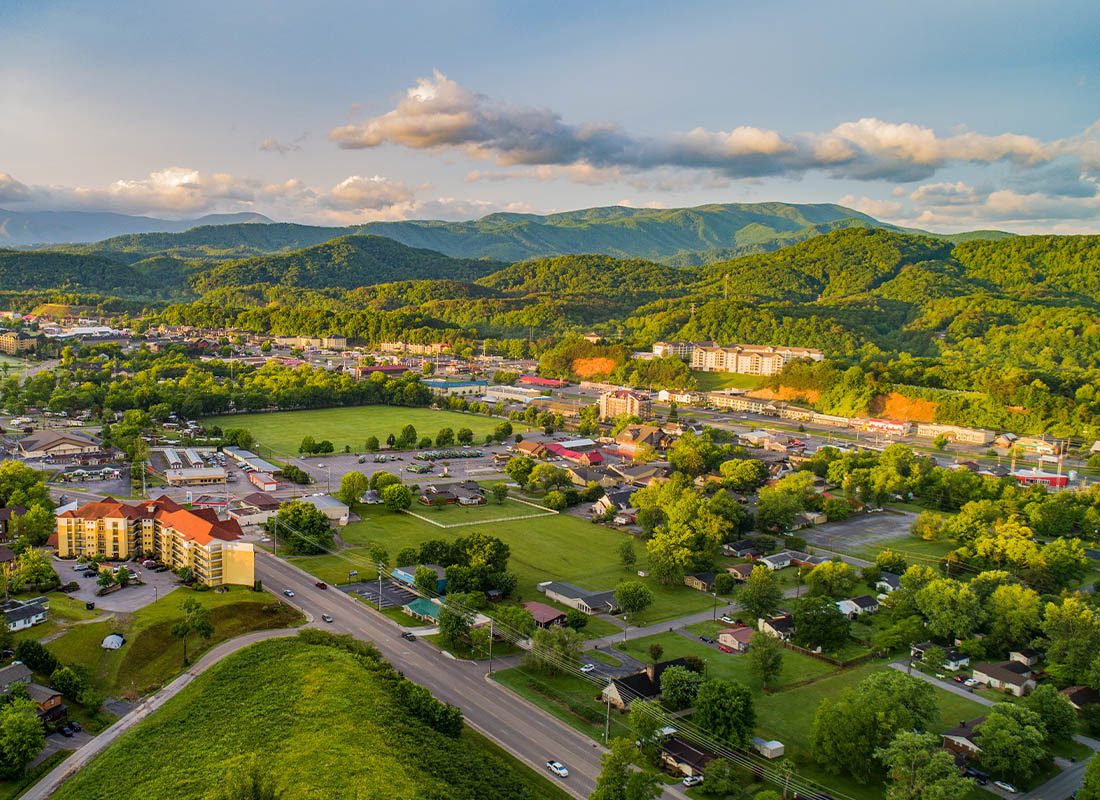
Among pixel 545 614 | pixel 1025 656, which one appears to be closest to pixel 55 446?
pixel 545 614

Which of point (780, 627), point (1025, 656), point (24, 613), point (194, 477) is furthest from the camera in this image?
point (194, 477)

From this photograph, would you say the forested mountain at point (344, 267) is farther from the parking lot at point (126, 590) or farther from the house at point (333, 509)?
the parking lot at point (126, 590)

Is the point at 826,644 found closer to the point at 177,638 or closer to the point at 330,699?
the point at 330,699

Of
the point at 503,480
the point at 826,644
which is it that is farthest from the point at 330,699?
the point at 503,480

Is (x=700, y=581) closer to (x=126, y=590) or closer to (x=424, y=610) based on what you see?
(x=424, y=610)

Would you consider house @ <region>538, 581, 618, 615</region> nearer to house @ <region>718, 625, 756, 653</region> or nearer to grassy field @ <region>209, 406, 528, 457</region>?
house @ <region>718, 625, 756, 653</region>

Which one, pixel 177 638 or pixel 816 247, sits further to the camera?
pixel 816 247
